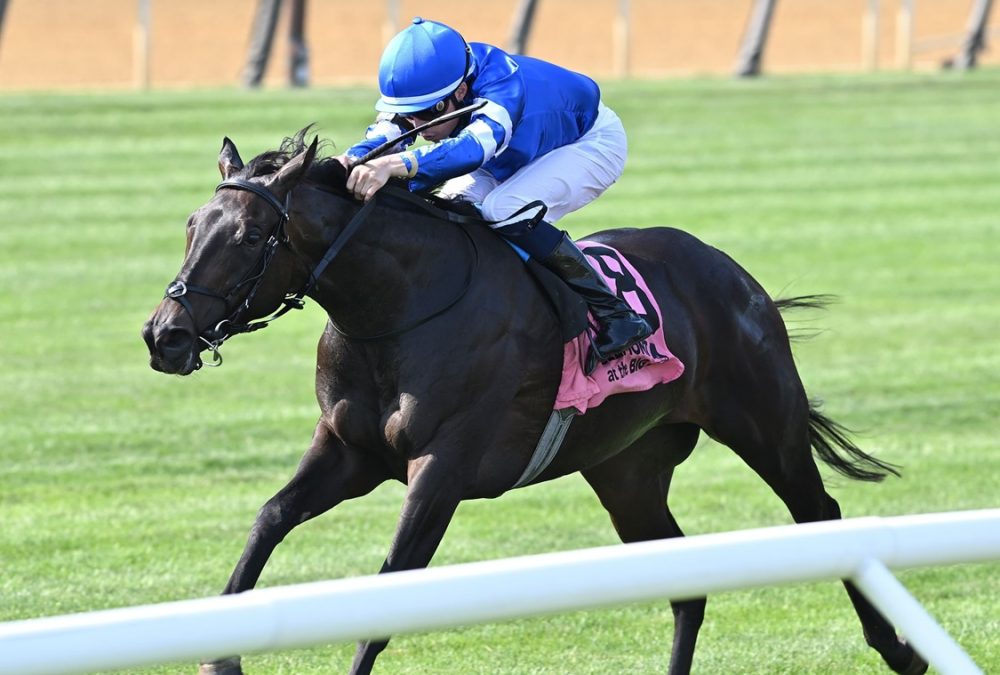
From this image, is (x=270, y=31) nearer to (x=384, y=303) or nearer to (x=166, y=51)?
(x=166, y=51)

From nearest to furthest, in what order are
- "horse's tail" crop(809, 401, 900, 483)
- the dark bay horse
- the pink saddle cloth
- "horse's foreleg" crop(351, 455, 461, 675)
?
1. the dark bay horse
2. "horse's foreleg" crop(351, 455, 461, 675)
3. the pink saddle cloth
4. "horse's tail" crop(809, 401, 900, 483)

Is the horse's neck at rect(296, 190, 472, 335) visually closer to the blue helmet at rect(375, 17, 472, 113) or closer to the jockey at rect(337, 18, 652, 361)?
the jockey at rect(337, 18, 652, 361)

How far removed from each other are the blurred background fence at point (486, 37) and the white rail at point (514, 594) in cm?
2319

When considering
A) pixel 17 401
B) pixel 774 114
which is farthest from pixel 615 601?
pixel 774 114

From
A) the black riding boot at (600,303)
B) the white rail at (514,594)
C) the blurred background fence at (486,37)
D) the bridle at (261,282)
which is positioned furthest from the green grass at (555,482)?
the blurred background fence at (486,37)

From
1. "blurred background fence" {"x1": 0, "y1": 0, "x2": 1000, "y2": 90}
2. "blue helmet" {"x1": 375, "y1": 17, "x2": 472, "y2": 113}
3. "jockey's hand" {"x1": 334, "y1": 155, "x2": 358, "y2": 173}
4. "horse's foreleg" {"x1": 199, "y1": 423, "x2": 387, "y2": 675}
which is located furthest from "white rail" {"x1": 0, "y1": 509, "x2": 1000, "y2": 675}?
"blurred background fence" {"x1": 0, "y1": 0, "x2": 1000, "y2": 90}

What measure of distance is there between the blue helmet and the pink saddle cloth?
2.76 feet

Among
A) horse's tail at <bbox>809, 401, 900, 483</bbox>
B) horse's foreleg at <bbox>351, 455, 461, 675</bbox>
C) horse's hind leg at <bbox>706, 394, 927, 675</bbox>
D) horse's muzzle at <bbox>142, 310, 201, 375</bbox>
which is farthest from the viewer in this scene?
horse's tail at <bbox>809, 401, 900, 483</bbox>

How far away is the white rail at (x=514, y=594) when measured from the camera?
2.49 metres

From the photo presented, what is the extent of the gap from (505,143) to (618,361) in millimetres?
792

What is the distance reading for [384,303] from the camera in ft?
16.1

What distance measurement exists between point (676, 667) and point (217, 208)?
223 centimetres

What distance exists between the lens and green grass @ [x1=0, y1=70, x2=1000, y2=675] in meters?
6.54

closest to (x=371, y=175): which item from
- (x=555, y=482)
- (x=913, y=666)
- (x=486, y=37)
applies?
(x=913, y=666)
